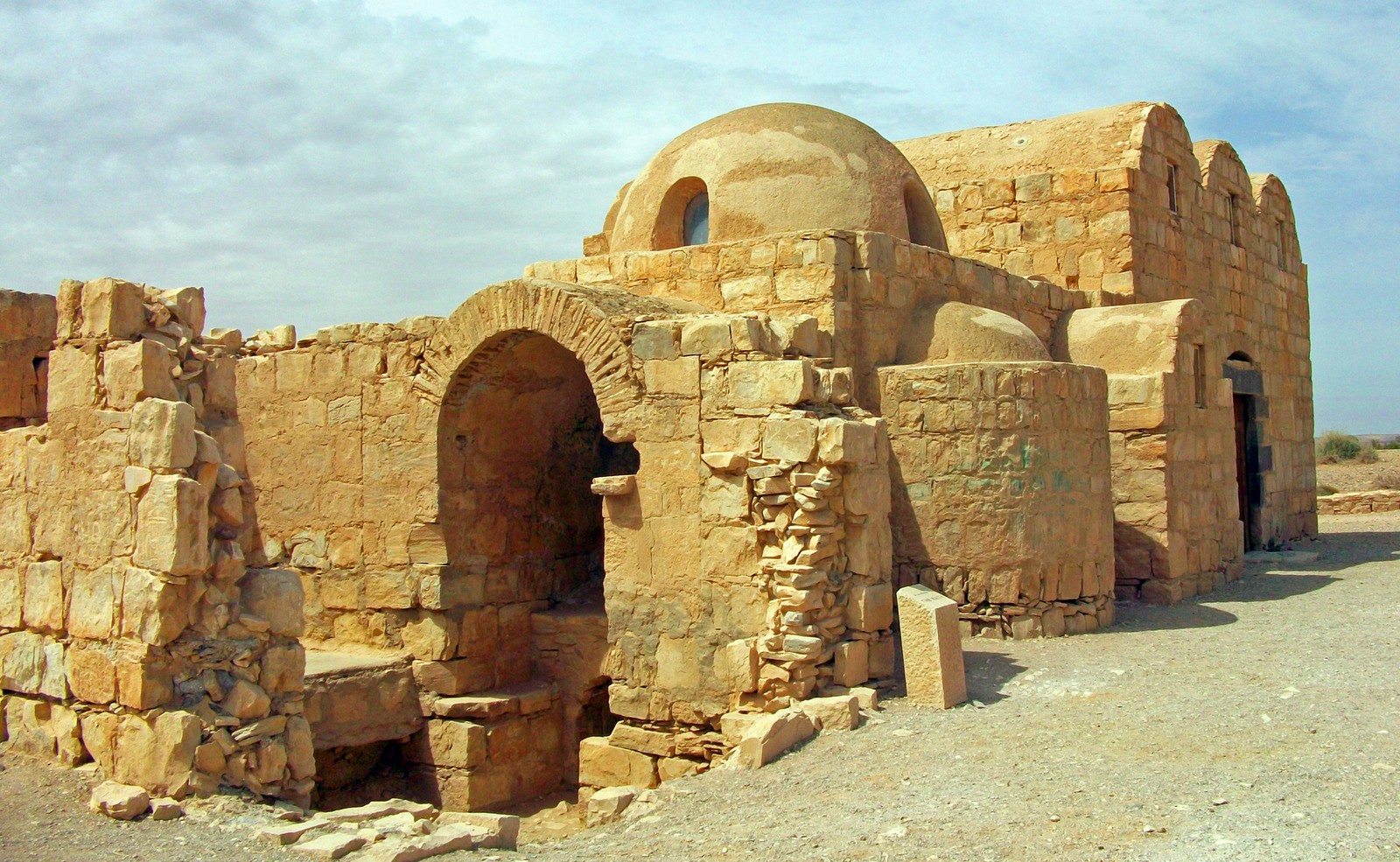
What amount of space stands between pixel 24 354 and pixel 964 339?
232 inches

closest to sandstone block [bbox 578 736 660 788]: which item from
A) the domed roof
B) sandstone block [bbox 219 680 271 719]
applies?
sandstone block [bbox 219 680 271 719]

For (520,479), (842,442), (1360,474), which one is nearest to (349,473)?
(520,479)

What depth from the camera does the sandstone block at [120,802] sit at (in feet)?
15.5

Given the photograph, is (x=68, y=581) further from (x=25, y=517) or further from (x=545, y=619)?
(x=545, y=619)

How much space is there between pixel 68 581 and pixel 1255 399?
39.3 ft

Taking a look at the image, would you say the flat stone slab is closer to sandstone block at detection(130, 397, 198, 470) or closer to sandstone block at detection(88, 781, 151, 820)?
sandstone block at detection(130, 397, 198, 470)

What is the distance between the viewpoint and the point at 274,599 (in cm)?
537

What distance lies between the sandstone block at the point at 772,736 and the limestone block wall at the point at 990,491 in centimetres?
198

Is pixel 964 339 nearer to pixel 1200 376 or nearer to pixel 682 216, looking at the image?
pixel 682 216

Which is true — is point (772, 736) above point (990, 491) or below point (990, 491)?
below

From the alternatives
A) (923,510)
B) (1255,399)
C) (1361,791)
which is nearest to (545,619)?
(923,510)

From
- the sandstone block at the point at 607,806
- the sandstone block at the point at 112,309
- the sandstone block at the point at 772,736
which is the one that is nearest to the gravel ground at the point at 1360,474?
the sandstone block at the point at 772,736

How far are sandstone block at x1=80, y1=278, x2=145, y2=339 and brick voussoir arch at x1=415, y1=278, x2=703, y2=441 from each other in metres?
2.24

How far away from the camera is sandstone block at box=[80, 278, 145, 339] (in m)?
5.24
